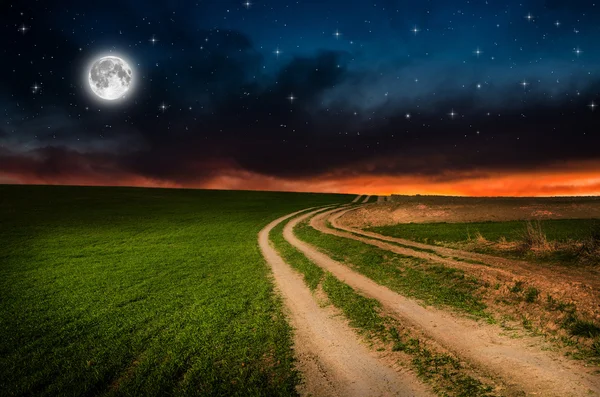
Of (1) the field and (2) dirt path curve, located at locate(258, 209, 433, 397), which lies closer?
(2) dirt path curve, located at locate(258, 209, 433, 397)

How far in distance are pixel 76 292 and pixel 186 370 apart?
12279 mm

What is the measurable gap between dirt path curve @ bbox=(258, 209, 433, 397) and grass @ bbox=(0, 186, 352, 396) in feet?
1.78

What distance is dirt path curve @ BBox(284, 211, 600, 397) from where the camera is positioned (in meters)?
7.39

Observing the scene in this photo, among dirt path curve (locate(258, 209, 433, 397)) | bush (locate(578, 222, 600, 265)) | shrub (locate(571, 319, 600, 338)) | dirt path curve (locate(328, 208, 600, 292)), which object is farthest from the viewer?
bush (locate(578, 222, 600, 265))

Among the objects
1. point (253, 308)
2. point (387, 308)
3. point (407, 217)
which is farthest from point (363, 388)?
point (407, 217)

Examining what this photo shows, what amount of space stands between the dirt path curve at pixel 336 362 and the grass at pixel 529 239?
15224mm

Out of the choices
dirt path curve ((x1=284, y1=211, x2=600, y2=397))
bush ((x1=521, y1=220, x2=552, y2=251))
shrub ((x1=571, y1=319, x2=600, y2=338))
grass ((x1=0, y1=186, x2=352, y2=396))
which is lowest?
grass ((x1=0, y1=186, x2=352, y2=396))

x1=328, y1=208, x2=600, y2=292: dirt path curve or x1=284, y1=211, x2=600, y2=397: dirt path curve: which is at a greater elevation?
x1=328, y1=208, x2=600, y2=292: dirt path curve

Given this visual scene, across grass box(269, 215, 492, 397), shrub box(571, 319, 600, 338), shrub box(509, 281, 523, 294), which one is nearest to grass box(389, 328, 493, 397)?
grass box(269, 215, 492, 397)

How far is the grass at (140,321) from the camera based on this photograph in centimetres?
848

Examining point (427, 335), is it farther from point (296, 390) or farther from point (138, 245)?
point (138, 245)

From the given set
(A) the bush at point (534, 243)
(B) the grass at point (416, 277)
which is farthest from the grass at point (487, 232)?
(B) the grass at point (416, 277)

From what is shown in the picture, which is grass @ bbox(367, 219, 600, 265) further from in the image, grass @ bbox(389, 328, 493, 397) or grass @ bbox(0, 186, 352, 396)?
grass @ bbox(0, 186, 352, 396)

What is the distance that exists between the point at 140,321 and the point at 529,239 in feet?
79.1
